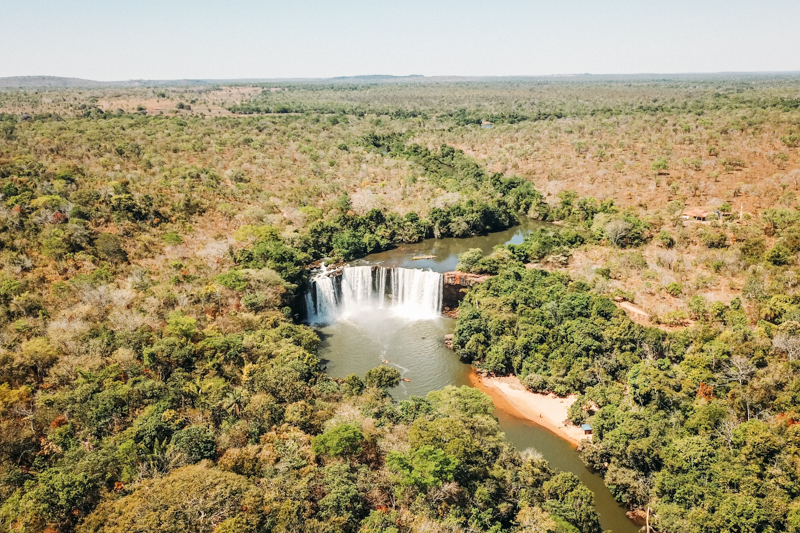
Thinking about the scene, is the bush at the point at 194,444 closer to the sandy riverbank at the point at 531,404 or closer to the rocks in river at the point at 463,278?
the sandy riverbank at the point at 531,404

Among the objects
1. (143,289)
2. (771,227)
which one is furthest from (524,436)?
(771,227)

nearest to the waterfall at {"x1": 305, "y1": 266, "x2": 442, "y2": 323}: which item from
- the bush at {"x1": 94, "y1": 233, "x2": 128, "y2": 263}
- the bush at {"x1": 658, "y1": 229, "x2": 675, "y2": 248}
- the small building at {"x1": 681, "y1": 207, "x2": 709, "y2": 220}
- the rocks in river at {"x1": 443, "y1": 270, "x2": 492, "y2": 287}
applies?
the rocks in river at {"x1": 443, "y1": 270, "x2": 492, "y2": 287}

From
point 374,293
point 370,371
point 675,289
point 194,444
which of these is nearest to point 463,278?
point 374,293

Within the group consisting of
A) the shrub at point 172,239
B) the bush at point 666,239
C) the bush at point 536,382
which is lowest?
the bush at point 536,382

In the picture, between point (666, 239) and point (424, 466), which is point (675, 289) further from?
point (424, 466)

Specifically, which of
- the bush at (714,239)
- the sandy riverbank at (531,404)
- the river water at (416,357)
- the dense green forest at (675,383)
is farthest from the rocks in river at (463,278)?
the bush at (714,239)

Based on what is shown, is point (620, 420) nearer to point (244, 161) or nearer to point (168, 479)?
point (168, 479)

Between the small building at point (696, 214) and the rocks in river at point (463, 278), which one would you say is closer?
the rocks in river at point (463, 278)
